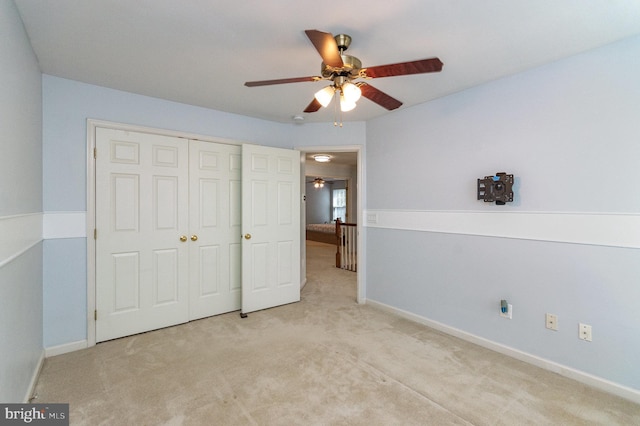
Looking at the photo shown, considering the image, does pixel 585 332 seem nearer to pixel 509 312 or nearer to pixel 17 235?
pixel 509 312

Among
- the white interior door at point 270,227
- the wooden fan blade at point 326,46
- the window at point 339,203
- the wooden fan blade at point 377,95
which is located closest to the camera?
the wooden fan blade at point 326,46

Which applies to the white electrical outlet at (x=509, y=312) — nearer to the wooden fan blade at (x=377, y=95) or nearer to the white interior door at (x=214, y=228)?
the wooden fan blade at (x=377, y=95)

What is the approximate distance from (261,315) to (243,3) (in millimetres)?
2914

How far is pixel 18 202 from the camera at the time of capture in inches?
66.8

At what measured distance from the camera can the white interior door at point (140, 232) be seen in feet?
8.83

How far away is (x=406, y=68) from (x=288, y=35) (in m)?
0.80

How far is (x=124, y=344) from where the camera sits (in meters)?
2.63

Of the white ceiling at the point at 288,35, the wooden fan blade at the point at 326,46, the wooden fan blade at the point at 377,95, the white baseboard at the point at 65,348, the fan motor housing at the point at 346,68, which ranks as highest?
the white ceiling at the point at 288,35


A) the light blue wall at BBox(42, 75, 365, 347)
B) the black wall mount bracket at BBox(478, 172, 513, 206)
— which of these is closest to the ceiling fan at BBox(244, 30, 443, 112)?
the black wall mount bracket at BBox(478, 172, 513, 206)

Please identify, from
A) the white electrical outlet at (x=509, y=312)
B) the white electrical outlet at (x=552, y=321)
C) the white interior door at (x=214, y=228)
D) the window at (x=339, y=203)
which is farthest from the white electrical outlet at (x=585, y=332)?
the window at (x=339, y=203)

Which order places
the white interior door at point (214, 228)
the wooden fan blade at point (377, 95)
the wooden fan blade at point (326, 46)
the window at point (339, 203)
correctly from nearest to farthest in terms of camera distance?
the wooden fan blade at point (326, 46) → the wooden fan blade at point (377, 95) → the white interior door at point (214, 228) → the window at point (339, 203)

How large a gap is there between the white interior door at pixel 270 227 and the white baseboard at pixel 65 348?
1.44 metres

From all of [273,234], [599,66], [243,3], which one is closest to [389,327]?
[273,234]

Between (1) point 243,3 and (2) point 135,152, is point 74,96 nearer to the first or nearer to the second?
(2) point 135,152
